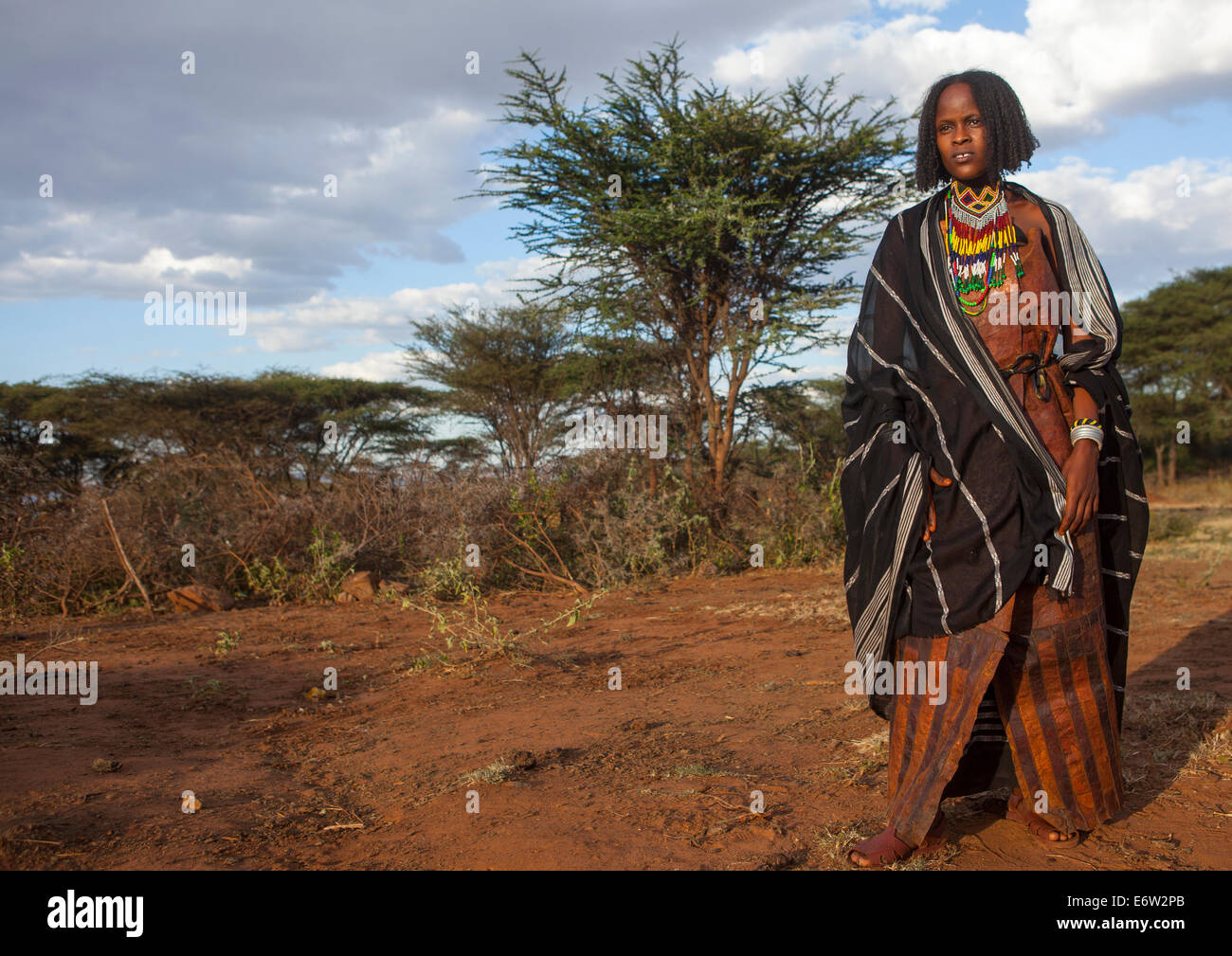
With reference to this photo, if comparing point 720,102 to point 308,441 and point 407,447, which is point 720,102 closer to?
point 407,447

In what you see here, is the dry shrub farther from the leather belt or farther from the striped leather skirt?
the leather belt

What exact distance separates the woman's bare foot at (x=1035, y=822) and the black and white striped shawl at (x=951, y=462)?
0.42m

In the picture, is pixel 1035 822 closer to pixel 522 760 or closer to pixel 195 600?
pixel 522 760

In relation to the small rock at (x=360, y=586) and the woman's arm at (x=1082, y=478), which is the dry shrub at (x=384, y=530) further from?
the woman's arm at (x=1082, y=478)

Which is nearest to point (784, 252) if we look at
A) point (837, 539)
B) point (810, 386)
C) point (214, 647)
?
point (810, 386)

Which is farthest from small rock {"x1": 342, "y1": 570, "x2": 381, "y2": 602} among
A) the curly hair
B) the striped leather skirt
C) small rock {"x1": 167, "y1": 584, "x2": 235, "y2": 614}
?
the curly hair

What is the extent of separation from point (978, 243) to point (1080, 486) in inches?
27.4

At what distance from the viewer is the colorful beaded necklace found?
8.29ft

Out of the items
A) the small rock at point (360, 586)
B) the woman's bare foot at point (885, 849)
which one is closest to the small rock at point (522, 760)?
the woman's bare foot at point (885, 849)

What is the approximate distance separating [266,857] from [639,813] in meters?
0.99

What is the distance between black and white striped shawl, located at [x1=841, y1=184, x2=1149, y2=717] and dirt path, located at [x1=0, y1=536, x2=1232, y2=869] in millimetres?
480
